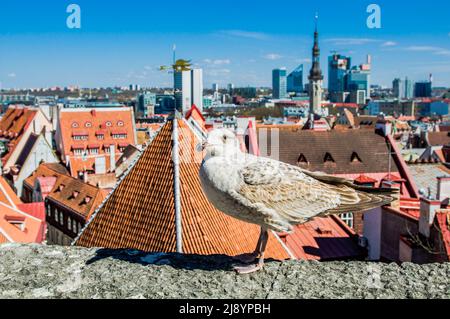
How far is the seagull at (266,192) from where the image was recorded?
13.5 feet

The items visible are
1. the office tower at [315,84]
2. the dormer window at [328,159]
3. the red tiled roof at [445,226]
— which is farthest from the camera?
the office tower at [315,84]

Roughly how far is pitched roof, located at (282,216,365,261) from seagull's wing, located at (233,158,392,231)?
10833 millimetres

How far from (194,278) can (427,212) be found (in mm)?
10305

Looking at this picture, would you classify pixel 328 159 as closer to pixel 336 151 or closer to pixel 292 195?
pixel 336 151

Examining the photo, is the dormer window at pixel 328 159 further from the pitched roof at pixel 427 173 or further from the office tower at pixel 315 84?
the office tower at pixel 315 84

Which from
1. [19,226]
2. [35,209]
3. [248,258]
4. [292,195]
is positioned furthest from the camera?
[35,209]

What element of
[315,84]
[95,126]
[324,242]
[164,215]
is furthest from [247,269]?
[315,84]

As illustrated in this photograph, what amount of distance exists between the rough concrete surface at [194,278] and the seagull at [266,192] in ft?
1.13

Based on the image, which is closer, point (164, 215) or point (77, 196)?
point (164, 215)

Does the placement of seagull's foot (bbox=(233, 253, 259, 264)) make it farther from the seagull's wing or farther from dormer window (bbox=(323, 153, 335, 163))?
dormer window (bbox=(323, 153, 335, 163))

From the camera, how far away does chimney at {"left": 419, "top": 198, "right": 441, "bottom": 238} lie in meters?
12.5

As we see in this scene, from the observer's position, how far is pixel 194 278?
354 cm

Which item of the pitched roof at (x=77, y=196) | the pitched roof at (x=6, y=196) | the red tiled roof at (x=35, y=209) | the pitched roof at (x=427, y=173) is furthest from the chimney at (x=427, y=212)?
the red tiled roof at (x=35, y=209)
